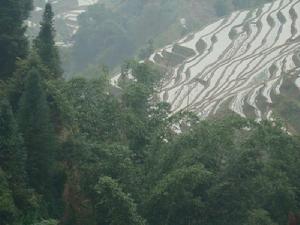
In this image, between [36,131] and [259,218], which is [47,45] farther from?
[259,218]

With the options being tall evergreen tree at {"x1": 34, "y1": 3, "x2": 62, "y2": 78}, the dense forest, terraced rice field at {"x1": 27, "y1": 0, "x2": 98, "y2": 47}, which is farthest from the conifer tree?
terraced rice field at {"x1": 27, "y1": 0, "x2": 98, "y2": 47}

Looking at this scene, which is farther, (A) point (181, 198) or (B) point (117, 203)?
(A) point (181, 198)

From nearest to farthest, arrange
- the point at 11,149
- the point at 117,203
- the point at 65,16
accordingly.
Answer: the point at 117,203 → the point at 11,149 → the point at 65,16

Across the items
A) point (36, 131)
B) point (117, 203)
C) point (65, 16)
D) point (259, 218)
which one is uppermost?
point (65, 16)

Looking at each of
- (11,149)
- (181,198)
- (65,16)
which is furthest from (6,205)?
(65,16)

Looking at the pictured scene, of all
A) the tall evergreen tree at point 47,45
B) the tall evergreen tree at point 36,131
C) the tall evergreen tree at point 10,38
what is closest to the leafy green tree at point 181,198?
the tall evergreen tree at point 36,131
